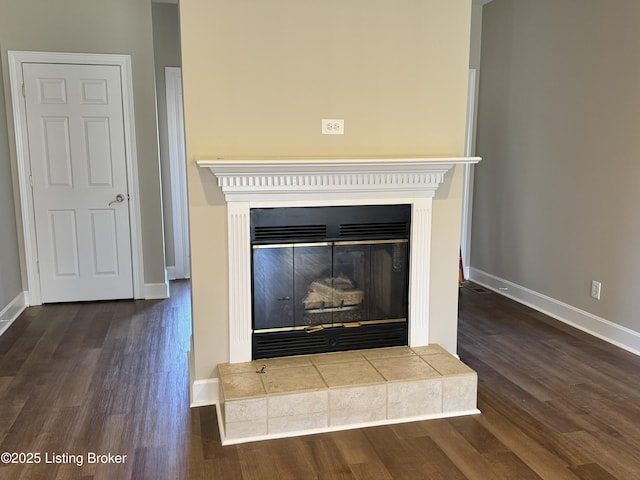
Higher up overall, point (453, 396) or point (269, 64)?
point (269, 64)

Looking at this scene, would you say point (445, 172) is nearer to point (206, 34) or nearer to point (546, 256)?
point (206, 34)

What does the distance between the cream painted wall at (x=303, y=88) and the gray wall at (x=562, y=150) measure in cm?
132

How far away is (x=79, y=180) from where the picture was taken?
4559 millimetres

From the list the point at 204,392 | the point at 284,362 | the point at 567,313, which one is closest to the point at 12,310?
the point at 204,392

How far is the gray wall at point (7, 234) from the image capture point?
411 cm

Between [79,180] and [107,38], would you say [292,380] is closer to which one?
[79,180]

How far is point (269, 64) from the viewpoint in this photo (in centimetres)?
271

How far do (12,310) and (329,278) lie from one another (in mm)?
2774

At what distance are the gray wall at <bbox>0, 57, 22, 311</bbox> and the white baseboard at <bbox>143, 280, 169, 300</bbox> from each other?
1018mm

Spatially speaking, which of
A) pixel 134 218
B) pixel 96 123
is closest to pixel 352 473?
pixel 134 218

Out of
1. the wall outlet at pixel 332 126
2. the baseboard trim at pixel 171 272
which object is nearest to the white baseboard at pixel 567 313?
the wall outlet at pixel 332 126

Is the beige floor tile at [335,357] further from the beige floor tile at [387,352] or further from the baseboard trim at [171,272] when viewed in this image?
the baseboard trim at [171,272]

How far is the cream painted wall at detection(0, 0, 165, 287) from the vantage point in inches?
168

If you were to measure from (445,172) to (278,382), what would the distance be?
57.2 inches
